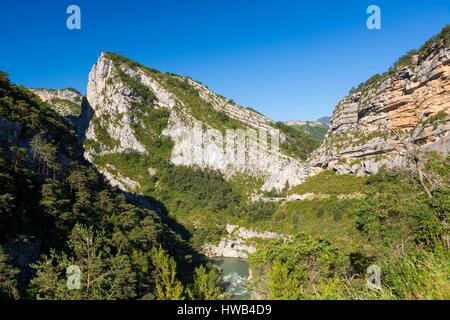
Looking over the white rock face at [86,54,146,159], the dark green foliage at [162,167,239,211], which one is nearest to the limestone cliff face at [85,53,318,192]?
the white rock face at [86,54,146,159]

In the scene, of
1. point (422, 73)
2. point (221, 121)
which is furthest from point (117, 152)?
point (422, 73)

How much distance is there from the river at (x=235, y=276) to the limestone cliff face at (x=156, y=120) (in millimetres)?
44256

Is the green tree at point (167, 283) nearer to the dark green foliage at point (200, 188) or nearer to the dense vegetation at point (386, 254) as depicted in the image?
the dense vegetation at point (386, 254)

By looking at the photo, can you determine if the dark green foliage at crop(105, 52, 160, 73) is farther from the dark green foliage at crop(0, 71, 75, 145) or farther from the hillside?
the dark green foliage at crop(0, 71, 75, 145)

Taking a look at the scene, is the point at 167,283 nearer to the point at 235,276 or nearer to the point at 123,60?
the point at 235,276

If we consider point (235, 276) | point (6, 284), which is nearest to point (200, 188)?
point (235, 276)

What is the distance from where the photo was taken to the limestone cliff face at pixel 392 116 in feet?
226

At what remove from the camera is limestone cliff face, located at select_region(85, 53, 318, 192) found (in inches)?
5753

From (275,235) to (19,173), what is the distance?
66.4 m

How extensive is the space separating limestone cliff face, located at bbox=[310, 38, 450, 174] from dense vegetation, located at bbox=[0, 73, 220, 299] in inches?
1925

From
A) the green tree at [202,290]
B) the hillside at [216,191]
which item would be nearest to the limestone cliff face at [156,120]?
the hillside at [216,191]

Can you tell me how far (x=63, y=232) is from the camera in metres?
42.9

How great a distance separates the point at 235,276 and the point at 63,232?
4634 centimetres

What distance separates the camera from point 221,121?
164 metres
